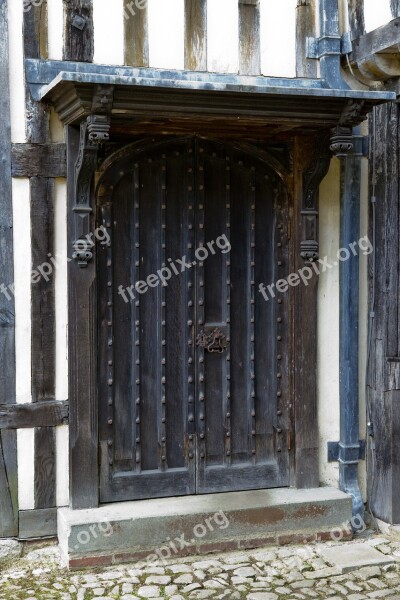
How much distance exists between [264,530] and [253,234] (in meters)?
1.91

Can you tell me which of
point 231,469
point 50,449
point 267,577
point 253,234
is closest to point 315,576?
point 267,577

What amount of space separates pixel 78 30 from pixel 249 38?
42.4 inches

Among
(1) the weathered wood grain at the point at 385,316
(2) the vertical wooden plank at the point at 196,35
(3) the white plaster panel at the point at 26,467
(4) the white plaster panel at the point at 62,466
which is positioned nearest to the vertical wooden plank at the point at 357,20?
(1) the weathered wood grain at the point at 385,316

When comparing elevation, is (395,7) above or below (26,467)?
above

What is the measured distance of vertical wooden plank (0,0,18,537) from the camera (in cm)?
501

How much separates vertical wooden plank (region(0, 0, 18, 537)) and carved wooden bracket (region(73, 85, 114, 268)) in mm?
403

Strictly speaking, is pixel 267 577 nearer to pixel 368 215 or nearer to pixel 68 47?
pixel 368 215

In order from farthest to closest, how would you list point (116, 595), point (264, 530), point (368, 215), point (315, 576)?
point (368, 215) → point (264, 530) → point (315, 576) → point (116, 595)

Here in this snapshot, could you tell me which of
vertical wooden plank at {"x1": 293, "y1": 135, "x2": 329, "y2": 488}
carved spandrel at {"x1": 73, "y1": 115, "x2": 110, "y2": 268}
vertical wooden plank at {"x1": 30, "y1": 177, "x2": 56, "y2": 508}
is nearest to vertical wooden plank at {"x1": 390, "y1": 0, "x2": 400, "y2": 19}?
vertical wooden plank at {"x1": 293, "y1": 135, "x2": 329, "y2": 488}

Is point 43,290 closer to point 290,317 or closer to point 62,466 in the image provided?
point 62,466

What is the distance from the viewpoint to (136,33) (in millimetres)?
5172

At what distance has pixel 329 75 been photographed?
18.1ft

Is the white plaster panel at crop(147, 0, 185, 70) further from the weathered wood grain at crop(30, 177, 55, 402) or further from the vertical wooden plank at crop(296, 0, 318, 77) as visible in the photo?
the weathered wood grain at crop(30, 177, 55, 402)

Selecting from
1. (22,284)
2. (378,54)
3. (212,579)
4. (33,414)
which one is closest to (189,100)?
(378,54)
